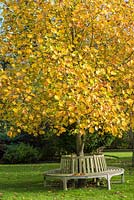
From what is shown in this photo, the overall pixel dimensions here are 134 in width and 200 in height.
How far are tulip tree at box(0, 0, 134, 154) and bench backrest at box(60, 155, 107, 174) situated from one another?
0.63 meters

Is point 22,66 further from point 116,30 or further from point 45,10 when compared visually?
point 116,30

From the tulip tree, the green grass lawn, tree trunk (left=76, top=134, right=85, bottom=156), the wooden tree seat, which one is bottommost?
the green grass lawn

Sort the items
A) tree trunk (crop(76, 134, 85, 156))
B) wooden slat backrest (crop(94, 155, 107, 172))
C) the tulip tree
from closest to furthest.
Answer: the tulip tree
wooden slat backrest (crop(94, 155, 107, 172))
tree trunk (crop(76, 134, 85, 156))

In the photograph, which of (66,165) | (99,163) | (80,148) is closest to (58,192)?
(66,165)

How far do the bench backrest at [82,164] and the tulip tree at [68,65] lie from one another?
63 cm

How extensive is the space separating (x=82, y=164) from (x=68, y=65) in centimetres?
395

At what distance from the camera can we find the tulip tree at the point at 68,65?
319 inches

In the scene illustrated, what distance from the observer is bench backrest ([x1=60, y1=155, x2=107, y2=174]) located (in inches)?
439

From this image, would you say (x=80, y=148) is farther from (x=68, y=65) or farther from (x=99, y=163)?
(x=68, y=65)

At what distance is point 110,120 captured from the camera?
8.27m

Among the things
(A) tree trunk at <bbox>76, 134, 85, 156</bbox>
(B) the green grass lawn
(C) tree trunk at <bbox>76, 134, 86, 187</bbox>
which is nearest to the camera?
(B) the green grass lawn

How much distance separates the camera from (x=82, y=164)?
440 inches

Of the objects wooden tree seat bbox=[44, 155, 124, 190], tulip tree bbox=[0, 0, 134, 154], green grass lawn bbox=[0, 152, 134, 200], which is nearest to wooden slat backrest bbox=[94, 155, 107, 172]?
wooden tree seat bbox=[44, 155, 124, 190]

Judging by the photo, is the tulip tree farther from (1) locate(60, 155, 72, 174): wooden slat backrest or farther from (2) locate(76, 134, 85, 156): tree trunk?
(1) locate(60, 155, 72, 174): wooden slat backrest
